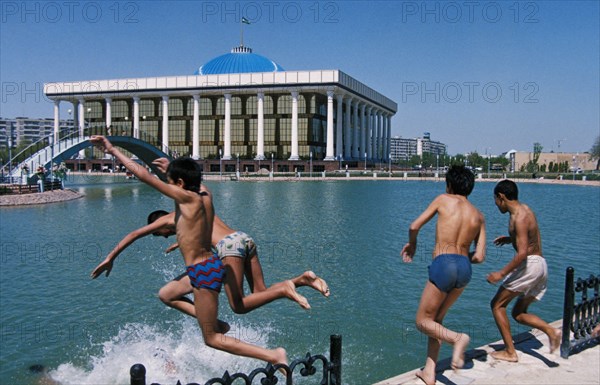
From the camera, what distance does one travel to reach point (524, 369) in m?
6.50

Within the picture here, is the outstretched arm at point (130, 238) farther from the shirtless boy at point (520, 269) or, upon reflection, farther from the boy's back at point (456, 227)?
the shirtless boy at point (520, 269)

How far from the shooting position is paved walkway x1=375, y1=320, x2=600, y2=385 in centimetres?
617

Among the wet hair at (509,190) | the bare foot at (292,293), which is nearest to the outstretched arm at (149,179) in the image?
the bare foot at (292,293)

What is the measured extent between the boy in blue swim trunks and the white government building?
90411 millimetres

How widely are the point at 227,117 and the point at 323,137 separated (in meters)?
19.0

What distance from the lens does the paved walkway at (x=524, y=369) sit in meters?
6.17

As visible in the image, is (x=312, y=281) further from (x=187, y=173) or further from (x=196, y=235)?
(x=187, y=173)

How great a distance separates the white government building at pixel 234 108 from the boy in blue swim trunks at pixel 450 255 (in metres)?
90.4

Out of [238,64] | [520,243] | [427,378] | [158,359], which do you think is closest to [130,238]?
[427,378]

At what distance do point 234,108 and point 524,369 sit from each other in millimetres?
98060

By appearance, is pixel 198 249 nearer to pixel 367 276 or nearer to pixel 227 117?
pixel 367 276

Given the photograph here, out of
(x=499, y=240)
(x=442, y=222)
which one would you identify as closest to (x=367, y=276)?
(x=499, y=240)

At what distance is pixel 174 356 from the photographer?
941 cm

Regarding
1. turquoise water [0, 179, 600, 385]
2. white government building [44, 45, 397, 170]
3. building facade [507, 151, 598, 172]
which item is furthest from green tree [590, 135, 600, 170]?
turquoise water [0, 179, 600, 385]
